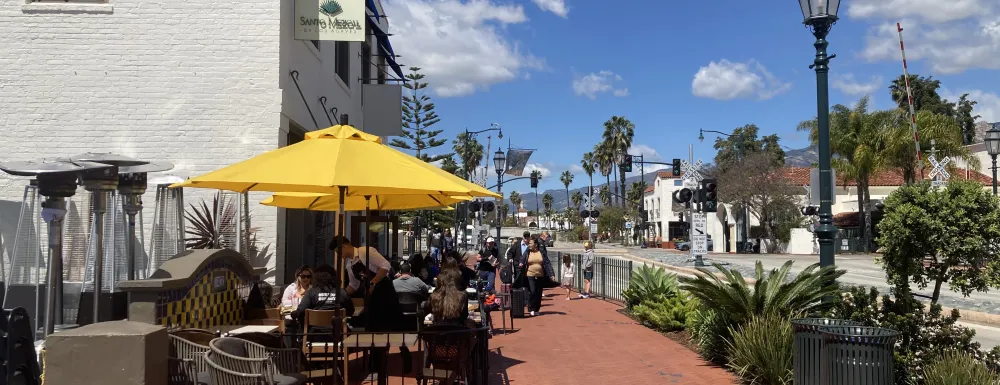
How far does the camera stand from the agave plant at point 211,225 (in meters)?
10.9

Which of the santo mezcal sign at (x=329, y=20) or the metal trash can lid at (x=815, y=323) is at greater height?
the santo mezcal sign at (x=329, y=20)

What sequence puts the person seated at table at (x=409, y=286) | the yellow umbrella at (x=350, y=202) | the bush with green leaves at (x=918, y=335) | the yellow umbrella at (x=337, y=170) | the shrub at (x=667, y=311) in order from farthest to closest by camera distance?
the shrub at (x=667, y=311) → the yellow umbrella at (x=350, y=202) → the person seated at table at (x=409, y=286) → the bush with green leaves at (x=918, y=335) → the yellow umbrella at (x=337, y=170)

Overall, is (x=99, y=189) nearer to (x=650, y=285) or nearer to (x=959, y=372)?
(x=959, y=372)

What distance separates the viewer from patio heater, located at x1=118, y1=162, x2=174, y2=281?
27.3 feet

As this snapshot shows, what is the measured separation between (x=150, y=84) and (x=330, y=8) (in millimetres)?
3118

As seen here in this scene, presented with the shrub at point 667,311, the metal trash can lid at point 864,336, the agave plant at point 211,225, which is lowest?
the shrub at point 667,311

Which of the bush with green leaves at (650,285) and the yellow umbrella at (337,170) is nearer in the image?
the yellow umbrella at (337,170)

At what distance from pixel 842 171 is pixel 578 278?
34457mm

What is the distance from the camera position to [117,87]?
1184cm

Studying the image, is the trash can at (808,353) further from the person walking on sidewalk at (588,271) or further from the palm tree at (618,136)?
the palm tree at (618,136)

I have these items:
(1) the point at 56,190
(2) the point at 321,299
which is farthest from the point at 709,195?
(1) the point at 56,190

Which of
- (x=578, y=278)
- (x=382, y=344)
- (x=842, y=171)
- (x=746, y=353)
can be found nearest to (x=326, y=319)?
(x=382, y=344)

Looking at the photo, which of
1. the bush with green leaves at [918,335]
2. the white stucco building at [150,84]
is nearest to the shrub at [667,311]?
the bush with green leaves at [918,335]

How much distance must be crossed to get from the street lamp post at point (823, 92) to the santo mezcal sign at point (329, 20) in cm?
723
